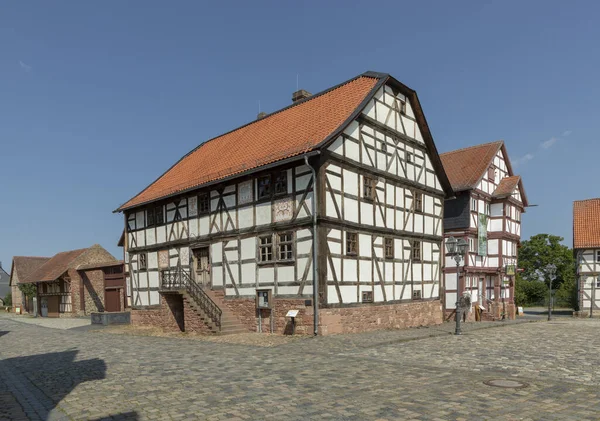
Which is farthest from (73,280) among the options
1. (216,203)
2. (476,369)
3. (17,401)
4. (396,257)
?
(476,369)

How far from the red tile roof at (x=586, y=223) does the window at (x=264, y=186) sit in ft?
95.1

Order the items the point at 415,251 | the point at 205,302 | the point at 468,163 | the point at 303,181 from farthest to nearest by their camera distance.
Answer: the point at 468,163 < the point at 415,251 < the point at 205,302 < the point at 303,181

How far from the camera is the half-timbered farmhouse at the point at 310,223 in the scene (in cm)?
1961

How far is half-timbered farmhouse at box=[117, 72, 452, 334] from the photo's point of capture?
772 inches

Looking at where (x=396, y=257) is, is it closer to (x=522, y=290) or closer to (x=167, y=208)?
(x=167, y=208)

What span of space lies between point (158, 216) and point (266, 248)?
945 centimetres

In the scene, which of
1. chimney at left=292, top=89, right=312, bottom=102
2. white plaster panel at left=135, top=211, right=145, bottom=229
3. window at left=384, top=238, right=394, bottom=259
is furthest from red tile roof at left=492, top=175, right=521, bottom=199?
white plaster panel at left=135, top=211, right=145, bottom=229

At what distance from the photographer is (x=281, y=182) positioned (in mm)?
20578

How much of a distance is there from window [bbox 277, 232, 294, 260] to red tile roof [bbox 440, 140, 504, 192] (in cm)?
1602

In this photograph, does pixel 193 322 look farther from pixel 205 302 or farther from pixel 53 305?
pixel 53 305

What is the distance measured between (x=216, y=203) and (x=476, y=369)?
15.1m

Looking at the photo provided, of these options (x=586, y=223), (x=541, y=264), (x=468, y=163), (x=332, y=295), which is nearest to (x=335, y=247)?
(x=332, y=295)

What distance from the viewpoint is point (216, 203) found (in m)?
23.6

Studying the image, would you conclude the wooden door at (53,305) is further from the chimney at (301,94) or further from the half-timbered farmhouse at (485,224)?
the half-timbered farmhouse at (485,224)
